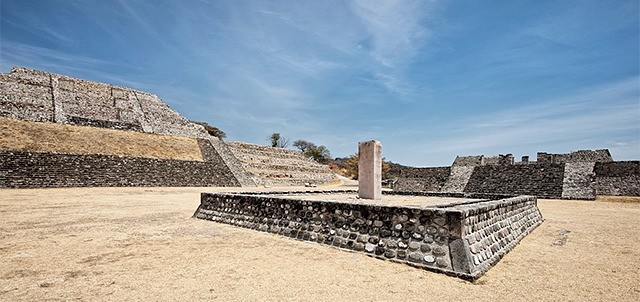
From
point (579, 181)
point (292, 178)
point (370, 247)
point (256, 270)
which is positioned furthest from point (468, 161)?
point (256, 270)

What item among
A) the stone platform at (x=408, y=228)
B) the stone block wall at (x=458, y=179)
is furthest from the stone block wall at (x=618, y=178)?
the stone platform at (x=408, y=228)

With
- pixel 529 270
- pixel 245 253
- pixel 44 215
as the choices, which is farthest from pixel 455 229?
pixel 44 215

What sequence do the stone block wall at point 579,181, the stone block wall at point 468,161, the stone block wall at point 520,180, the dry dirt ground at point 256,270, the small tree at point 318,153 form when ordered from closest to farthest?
the dry dirt ground at point 256,270 → the stone block wall at point 579,181 → the stone block wall at point 520,180 → the stone block wall at point 468,161 → the small tree at point 318,153

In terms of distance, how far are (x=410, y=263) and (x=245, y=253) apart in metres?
2.59

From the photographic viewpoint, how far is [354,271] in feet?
13.8

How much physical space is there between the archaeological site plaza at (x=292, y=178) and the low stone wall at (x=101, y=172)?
0.07 m

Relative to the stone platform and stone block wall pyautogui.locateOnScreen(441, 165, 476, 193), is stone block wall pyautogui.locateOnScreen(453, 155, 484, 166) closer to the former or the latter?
stone block wall pyautogui.locateOnScreen(441, 165, 476, 193)

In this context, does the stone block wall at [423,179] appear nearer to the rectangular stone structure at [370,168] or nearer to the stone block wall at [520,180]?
the stone block wall at [520,180]

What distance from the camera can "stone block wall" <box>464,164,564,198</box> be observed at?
19.2m

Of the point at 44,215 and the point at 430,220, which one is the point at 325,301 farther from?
the point at 44,215

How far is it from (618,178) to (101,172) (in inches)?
1210

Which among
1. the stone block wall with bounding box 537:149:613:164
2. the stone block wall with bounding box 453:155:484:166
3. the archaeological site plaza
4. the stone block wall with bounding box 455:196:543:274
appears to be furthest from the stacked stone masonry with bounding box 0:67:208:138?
the stone block wall with bounding box 537:149:613:164

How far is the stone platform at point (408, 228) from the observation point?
4305 mm

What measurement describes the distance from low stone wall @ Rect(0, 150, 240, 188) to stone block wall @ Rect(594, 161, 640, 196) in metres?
23.8
